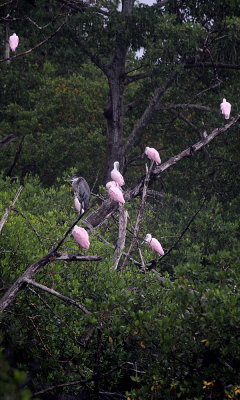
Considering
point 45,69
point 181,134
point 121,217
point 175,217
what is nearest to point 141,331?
point 121,217

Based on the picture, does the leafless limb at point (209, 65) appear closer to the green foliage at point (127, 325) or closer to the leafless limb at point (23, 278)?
the green foliage at point (127, 325)

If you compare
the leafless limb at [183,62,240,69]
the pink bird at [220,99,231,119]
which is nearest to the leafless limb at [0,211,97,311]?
the pink bird at [220,99,231,119]

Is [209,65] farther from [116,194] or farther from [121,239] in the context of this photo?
[121,239]

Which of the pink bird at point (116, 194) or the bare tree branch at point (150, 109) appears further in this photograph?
the bare tree branch at point (150, 109)

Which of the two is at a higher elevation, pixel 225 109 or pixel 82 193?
pixel 225 109

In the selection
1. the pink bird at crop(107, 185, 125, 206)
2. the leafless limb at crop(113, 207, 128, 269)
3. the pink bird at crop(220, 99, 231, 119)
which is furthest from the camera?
the pink bird at crop(220, 99, 231, 119)

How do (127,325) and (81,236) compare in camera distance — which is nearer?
(127,325)

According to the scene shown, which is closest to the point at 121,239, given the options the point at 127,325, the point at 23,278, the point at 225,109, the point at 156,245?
the point at 156,245

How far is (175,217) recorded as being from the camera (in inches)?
451

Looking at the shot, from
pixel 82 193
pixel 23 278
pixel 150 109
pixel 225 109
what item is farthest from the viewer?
pixel 150 109

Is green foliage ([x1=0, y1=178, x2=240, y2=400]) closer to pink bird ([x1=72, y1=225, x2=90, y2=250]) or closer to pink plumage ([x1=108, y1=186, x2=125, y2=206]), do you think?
pink bird ([x1=72, y1=225, x2=90, y2=250])

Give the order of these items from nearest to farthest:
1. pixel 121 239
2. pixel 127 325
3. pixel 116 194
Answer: pixel 127 325 < pixel 121 239 < pixel 116 194

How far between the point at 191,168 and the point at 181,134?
1.56 metres

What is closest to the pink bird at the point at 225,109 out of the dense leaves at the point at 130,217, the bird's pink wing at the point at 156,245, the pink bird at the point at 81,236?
the dense leaves at the point at 130,217
